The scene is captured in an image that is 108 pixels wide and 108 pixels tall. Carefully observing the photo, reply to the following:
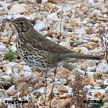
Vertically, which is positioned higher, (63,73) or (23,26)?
(23,26)

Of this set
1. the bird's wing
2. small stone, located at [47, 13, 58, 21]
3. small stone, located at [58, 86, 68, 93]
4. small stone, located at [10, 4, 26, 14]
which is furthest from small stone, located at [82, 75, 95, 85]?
small stone, located at [10, 4, 26, 14]

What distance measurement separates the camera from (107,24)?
9.89 metres

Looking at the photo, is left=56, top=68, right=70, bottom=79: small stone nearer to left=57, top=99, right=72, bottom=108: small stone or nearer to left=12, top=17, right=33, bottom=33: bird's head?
left=12, top=17, right=33, bottom=33: bird's head

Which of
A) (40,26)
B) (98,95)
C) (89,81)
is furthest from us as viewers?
(40,26)

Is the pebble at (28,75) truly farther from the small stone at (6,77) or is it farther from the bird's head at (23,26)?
the bird's head at (23,26)

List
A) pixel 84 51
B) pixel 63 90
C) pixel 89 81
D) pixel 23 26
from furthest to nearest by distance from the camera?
pixel 84 51
pixel 23 26
pixel 89 81
pixel 63 90

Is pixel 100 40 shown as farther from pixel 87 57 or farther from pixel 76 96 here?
pixel 76 96

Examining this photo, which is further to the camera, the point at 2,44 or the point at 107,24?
the point at 107,24

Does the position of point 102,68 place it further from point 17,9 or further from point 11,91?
point 17,9

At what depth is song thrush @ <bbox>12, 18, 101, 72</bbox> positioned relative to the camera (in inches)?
287

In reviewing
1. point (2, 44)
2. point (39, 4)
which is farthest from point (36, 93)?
point (39, 4)

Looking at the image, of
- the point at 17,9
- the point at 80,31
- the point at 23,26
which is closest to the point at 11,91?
the point at 23,26

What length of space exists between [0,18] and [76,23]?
1.32 metres

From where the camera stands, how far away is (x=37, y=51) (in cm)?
737
